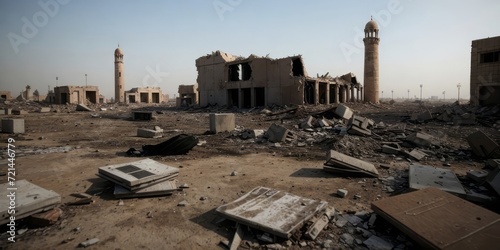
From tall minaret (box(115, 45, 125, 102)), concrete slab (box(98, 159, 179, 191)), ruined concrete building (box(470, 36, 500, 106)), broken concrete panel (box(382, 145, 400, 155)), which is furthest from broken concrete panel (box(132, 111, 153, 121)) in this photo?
tall minaret (box(115, 45, 125, 102))

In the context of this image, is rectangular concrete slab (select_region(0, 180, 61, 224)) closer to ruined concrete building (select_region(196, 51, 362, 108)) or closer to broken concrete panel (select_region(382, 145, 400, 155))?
broken concrete panel (select_region(382, 145, 400, 155))

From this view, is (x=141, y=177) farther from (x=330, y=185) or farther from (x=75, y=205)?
(x=330, y=185)

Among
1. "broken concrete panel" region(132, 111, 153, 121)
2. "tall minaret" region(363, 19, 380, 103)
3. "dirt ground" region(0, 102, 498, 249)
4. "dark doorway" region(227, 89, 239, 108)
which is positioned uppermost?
"tall minaret" region(363, 19, 380, 103)

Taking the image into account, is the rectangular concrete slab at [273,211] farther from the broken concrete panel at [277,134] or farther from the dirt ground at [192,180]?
the broken concrete panel at [277,134]

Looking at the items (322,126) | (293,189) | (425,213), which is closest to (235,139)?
(322,126)

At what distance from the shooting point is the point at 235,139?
32.7 ft

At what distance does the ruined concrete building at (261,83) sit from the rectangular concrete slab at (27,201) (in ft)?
70.2

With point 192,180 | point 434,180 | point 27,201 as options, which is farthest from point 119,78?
point 434,180

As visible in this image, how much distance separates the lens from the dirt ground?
3.19 m

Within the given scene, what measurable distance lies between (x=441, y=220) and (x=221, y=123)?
29.8 ft

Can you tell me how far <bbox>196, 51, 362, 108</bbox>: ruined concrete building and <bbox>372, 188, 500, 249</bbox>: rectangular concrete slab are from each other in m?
20.4

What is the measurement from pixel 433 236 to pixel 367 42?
3328 cm

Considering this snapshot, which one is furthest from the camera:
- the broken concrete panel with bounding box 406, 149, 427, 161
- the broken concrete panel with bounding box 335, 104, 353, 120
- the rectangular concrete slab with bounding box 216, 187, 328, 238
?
the broken concrete panel with bounding box 335, 104, 353, 120

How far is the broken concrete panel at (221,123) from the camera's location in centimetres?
1110
